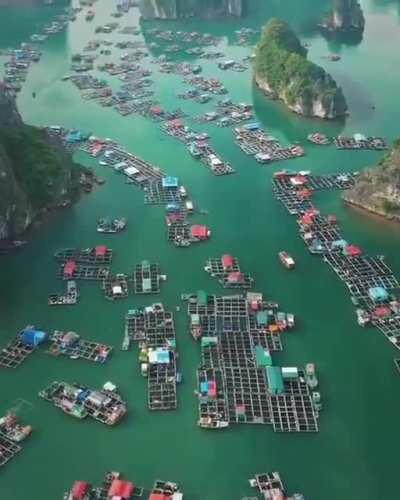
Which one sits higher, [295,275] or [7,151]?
[7,151]

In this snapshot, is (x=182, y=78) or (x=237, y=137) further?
(x=182, y=78)

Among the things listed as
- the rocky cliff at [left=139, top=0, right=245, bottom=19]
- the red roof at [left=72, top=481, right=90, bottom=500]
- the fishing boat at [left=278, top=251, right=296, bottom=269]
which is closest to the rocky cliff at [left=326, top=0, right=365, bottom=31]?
the rocky cliff at [left=139, top=0, right=245, bottom=19]

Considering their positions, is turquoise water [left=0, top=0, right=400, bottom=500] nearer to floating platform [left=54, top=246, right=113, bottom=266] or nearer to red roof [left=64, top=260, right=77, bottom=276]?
floating platform [left=54, top=246, right=113, bottom=266]

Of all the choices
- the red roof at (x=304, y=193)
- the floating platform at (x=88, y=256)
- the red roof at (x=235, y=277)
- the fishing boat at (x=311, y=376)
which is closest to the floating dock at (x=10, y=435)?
the floating platform at (x=88, y=256)

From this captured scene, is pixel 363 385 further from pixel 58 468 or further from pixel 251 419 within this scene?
pixel 58 468

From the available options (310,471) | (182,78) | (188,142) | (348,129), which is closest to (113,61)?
(182,78)
